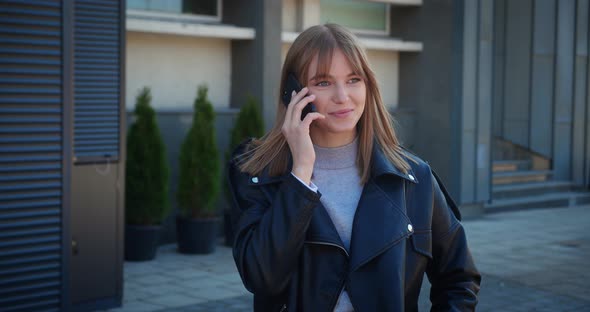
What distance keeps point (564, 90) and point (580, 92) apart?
43cm

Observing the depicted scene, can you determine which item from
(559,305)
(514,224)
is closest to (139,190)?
(559,305)

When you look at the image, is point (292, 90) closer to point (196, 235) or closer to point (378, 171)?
point (378, 171)

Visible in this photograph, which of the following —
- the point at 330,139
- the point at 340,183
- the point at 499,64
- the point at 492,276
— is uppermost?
the point at 499,64

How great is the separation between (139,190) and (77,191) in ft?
8.56

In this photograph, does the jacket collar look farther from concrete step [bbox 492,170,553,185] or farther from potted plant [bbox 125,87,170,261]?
concrete step [bbox 492,170,553,185]

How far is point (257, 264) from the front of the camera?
8.23 ft

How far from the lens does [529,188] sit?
1527 centimetres

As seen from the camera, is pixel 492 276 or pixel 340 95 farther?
pixel 492 276

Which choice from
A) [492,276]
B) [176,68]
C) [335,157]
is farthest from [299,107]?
[176,68]

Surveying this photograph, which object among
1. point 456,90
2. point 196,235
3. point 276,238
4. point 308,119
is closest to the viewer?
point 276,238

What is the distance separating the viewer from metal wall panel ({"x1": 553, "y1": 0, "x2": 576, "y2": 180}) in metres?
16.4

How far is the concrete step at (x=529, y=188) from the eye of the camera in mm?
14703

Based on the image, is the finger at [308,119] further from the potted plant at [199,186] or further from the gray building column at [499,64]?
the gray building column at [499,64]

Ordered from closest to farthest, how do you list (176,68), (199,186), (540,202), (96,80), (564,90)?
(96,80) → (199,186) → (176,68) → (540,202) → (564,90)
